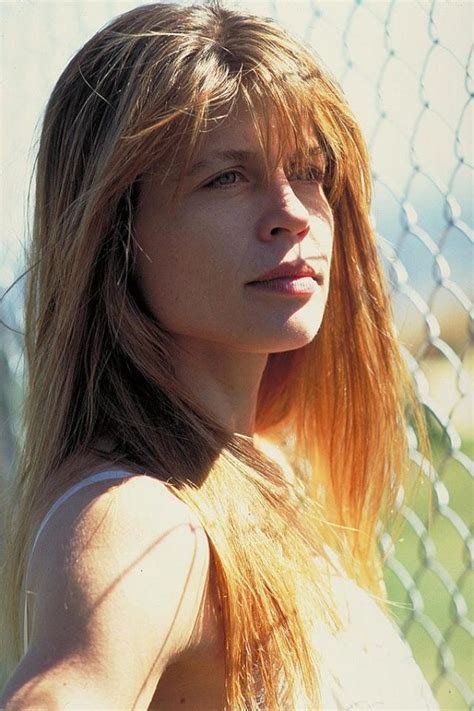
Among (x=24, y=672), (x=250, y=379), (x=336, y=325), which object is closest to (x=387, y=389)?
(x=336, y=325)

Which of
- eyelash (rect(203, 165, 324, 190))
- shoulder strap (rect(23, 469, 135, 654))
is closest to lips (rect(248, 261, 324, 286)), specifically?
Result: eyelash (rect(203, 165, 324, 190))

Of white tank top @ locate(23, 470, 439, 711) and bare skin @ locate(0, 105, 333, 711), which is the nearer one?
bare skin @ locate(0, 105, 333, 711)

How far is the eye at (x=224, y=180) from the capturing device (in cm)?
141

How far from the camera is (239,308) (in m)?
1.42

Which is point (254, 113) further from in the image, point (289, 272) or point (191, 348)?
point (191, 348)

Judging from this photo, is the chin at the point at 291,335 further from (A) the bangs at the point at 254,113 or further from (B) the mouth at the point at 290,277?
(A) the bangs at the point at 254,113

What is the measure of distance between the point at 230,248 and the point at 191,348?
182mm

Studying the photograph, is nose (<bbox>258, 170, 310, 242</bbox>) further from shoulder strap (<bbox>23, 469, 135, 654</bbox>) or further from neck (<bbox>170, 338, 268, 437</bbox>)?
shoulder strap (<bbox>23, 469, 135, 654</bbox>)

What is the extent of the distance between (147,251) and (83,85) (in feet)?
0.86

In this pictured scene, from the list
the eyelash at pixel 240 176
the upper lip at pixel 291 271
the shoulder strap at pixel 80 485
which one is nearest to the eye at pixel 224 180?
the eyelash at pixel 240 176

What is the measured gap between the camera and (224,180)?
4.63 feet

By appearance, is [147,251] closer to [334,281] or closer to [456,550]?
[334,281]

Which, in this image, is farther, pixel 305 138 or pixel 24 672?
pixel 305 138

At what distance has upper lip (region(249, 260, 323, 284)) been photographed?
1420 mm
